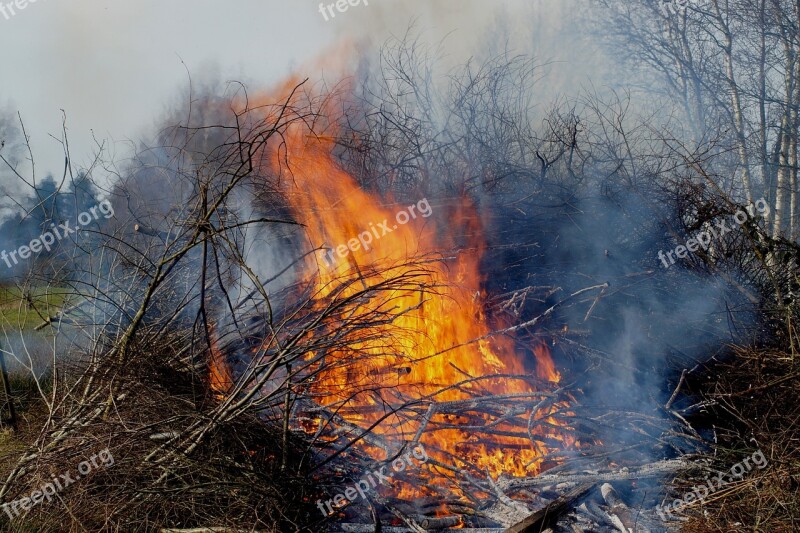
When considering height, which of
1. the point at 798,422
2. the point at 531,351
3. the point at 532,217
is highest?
the point at 532,217

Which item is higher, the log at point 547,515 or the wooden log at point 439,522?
the wooden log at point 439,522

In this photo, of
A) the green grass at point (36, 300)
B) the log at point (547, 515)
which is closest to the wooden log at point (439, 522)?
the log at point (547, 515)

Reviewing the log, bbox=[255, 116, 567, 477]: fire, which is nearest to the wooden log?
the log

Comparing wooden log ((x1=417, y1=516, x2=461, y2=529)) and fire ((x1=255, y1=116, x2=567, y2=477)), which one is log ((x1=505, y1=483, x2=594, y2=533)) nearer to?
wooden log ((x1=417, y1=516, x2=461, y2=529))

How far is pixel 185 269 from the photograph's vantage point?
8.03 metres

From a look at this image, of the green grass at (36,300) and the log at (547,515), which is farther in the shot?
the green grass at (36,300)

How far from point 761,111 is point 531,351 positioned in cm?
938

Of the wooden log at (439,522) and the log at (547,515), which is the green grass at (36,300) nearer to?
the wooden log at (439,522)

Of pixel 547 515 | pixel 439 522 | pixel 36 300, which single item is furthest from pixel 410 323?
pixel 36 300

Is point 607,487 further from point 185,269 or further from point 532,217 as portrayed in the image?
point 185,269

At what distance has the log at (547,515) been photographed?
4.36 m

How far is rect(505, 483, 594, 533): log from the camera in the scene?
14.3ft

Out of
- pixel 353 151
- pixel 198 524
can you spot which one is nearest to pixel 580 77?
pixel 353 151

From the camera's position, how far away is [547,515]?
4535mm
